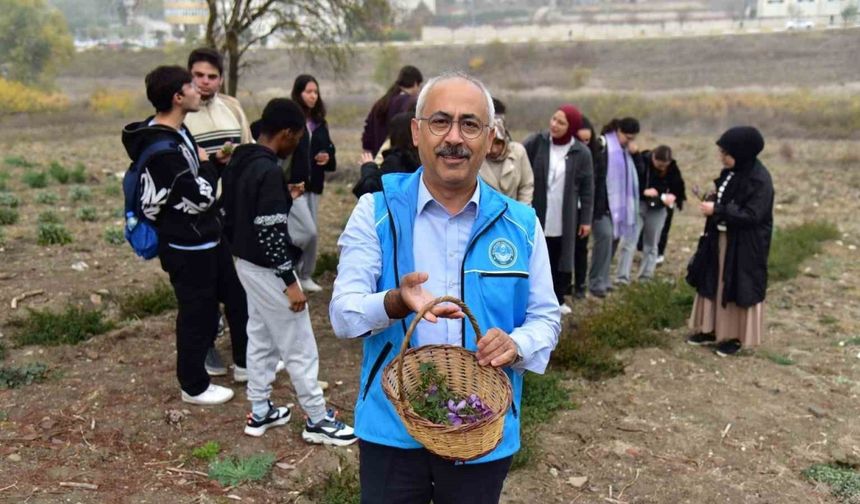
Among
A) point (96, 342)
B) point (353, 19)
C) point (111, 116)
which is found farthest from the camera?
point (111, 116)

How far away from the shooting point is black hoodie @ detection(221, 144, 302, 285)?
3955 mm

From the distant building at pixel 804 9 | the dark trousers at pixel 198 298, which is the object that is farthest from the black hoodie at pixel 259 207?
the distant building at pixel 804 9

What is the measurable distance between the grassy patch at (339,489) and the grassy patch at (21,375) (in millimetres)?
2516

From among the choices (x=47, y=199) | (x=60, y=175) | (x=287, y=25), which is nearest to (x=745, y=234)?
(x=47, y=199)

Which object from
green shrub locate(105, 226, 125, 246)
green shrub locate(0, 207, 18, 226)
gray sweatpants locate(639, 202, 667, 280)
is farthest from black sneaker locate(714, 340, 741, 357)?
green shrub locate(0, 207, 18, 226)

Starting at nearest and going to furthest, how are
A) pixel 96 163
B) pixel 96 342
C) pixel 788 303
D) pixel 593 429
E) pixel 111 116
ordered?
1. pixel 593 429
2. pixel 96 342
3. pixel 788 303
4. pixel 96 163
5. pixel 111 116

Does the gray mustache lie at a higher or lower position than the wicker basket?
higher

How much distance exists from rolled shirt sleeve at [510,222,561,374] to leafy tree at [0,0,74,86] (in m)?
35.6

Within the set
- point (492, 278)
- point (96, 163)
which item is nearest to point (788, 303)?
point (492, 278)

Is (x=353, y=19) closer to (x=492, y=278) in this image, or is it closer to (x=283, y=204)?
(x=283, y=204)

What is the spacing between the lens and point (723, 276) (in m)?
6.20

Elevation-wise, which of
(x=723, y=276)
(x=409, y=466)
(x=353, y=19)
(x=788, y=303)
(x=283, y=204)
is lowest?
(x=788, y=303)

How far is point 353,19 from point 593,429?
1146 cm

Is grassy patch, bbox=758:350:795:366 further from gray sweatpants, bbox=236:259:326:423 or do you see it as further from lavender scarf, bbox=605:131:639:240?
gray sweatpants, bbox=236:259:326:423
